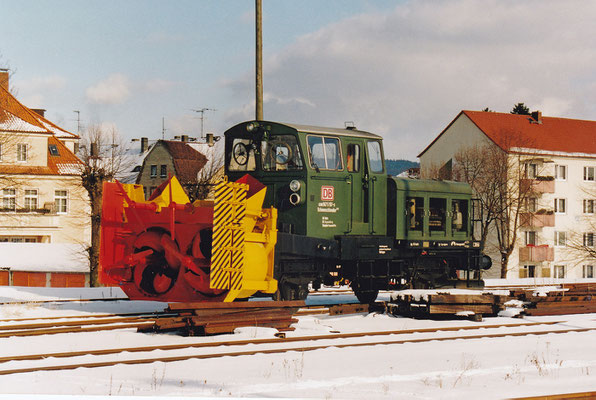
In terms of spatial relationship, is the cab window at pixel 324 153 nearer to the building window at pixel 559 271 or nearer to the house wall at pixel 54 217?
the house wall at pixel 54 217

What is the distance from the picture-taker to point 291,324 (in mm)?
12977

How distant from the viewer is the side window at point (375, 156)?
48.0ft

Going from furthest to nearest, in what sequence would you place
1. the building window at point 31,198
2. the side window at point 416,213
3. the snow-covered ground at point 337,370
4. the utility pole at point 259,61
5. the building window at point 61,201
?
the building window at point 61,201 < the building window at point 31,198 < the utility pole at point 259,61 < the side window at point 416,213 < the snow-covered ground at point 337,370

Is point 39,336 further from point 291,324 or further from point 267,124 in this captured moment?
point 267,124

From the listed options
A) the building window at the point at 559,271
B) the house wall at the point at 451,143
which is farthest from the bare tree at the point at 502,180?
the building window at the point at 559,271

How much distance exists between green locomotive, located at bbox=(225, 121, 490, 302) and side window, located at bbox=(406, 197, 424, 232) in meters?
0.02

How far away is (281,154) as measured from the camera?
13797 millimetres

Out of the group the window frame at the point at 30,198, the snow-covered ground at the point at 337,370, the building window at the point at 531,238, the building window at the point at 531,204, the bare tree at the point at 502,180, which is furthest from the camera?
the building window at the point at 531,238

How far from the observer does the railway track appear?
8.91 meters

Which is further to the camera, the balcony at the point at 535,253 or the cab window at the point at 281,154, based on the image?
the balcony at the point at 535,253

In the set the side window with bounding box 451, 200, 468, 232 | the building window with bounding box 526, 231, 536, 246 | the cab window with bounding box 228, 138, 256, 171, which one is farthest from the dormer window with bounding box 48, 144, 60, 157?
the side window with bounding box 451, 200, 468, 232

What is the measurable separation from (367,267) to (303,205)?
7.46 ft

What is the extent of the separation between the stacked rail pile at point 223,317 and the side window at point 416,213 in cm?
427

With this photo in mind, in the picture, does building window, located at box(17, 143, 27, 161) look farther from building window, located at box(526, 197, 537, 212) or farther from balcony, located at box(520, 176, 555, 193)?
building window, located at box(526, 197, 537, 212)
